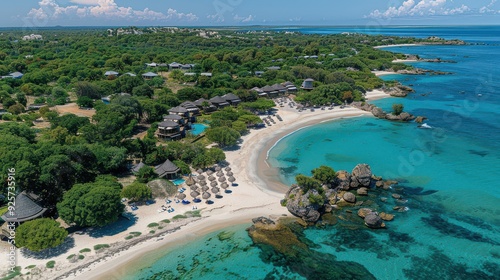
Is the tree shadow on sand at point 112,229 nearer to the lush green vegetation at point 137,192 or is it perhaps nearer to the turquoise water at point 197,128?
the lush green vegetation at point 137,192

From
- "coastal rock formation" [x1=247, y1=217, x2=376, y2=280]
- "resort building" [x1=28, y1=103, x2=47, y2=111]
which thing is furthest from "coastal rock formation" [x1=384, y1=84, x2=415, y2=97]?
"resort building" [x1=28, y1=103, x2=47, y2=111]

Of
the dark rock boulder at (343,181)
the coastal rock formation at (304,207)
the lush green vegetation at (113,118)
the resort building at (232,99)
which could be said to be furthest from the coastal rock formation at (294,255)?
the resort building at (232,99)

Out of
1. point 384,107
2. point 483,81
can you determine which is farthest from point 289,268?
point 483,81

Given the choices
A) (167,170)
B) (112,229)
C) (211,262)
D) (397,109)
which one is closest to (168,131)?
(167,170)

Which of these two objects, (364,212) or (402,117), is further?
(402,117)

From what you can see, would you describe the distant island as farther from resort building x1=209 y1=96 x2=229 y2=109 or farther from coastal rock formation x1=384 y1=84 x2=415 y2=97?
coastal rock formation x1=384 y1=84 x2=415 y2=97

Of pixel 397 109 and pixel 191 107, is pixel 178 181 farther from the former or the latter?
pixel 397 109
